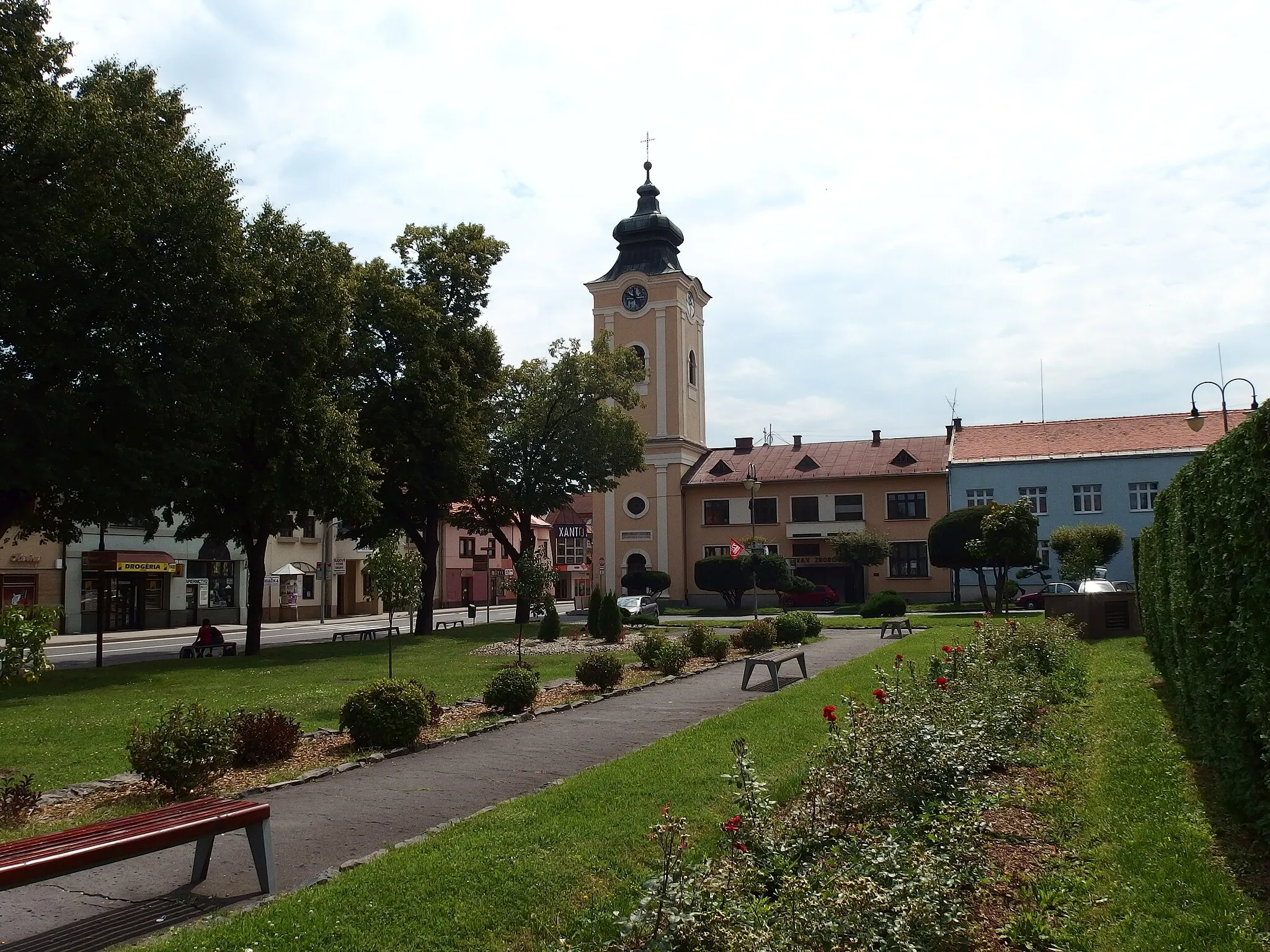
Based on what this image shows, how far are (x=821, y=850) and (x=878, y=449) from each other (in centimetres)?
5583

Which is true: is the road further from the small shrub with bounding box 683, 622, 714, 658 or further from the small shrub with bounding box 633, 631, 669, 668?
the small shrub with bounding box 683, 622, 714, 658

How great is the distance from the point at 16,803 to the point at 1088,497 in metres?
51.1

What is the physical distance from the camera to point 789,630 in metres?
25.4

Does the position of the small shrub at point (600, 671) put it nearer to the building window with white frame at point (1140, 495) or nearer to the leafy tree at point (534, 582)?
the leafy tree at point (534, 582)

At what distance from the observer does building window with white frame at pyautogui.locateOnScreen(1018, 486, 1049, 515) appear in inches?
2007

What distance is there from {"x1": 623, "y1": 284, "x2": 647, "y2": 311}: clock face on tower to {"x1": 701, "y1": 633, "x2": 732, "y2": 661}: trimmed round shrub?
40878mm

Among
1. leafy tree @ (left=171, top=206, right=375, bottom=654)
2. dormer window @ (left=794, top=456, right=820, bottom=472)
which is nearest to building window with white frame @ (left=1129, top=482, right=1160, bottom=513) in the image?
dormer window @ (left=794, top=456, right=820, bottom=472)

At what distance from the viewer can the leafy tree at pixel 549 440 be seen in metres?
37.7

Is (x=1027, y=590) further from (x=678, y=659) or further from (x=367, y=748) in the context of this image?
(x=367, y=748)

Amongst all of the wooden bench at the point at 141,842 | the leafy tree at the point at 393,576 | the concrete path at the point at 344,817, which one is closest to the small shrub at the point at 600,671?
the concrete path at the point at 344,817

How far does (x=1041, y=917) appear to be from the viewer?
4949 millimetres

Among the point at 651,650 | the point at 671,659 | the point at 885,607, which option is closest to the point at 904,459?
the point at 885,607

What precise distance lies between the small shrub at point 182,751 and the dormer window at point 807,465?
52.5m

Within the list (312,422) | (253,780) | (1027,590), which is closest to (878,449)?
(1027,590)
